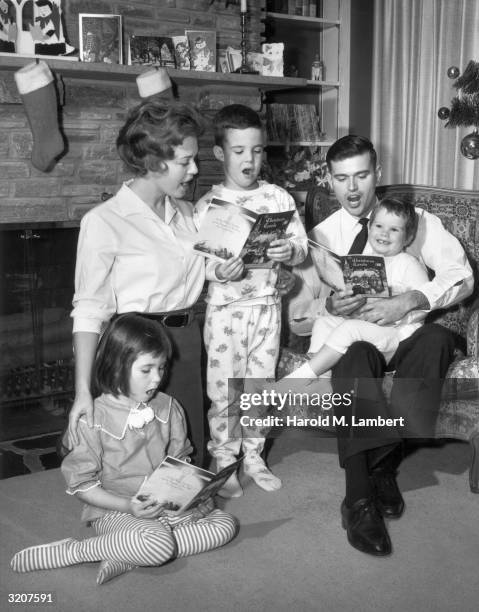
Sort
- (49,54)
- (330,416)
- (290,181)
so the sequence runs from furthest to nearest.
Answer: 1. (290,181)
2. (49,54)
3. (330,416)

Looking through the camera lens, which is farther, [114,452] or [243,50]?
[243,50]

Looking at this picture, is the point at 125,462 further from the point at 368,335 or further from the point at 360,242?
the point at 360,242

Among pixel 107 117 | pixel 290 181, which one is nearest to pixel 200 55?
pixel 107 117

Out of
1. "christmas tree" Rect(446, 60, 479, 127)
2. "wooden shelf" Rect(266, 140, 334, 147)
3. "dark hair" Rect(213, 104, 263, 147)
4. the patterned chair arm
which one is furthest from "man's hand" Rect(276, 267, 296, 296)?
"wooden shelf" Rect(266, 140, 334, 147)

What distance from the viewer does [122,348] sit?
6.98ft

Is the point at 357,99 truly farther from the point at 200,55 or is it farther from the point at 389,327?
the point at 389,327

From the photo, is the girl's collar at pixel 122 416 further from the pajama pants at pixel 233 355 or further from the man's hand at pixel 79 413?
the pajama pants at pixel 233 355

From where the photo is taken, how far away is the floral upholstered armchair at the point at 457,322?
8.26ft

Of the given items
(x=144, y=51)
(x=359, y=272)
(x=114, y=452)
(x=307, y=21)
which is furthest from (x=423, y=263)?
(x=307, y=21)

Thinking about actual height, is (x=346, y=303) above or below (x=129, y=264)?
below

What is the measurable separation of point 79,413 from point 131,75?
6.12 feet

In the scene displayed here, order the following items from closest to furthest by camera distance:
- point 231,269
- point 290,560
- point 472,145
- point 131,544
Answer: point 131,544
point 290,560
point 231,269
point 472,145

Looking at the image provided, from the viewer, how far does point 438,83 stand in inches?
191

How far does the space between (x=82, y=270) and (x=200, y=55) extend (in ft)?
6.20
